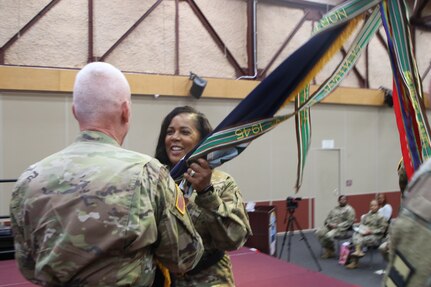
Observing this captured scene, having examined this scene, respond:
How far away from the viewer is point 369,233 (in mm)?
5914

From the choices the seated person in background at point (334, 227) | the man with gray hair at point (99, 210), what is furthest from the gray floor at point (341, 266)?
the man with gray hair at point (99, 210)

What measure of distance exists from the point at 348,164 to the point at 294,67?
24.0 ft

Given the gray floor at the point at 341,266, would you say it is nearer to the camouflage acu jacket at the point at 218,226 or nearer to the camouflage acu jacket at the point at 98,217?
the camouflage acu jacket at the point at 218,226

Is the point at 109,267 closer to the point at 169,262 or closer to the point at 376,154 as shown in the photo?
the point at 169,262

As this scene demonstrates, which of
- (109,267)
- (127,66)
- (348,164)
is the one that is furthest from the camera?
(348,164)

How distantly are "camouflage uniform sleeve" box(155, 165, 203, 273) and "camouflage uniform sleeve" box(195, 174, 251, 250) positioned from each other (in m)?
0.32

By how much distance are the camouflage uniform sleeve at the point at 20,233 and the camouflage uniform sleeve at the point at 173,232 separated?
0.38 m

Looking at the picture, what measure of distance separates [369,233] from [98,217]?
5548 mm

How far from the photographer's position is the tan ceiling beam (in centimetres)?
548

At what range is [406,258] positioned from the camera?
0.62 meters

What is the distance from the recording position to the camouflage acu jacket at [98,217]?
1.07 m

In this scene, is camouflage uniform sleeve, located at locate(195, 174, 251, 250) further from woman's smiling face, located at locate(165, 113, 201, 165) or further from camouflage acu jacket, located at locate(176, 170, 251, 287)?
woman's smiling face, located at locate(165, 113, 201, 165)

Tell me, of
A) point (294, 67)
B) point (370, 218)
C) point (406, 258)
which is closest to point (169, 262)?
point (406, 258)

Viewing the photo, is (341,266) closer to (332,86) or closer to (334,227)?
(334,227)
